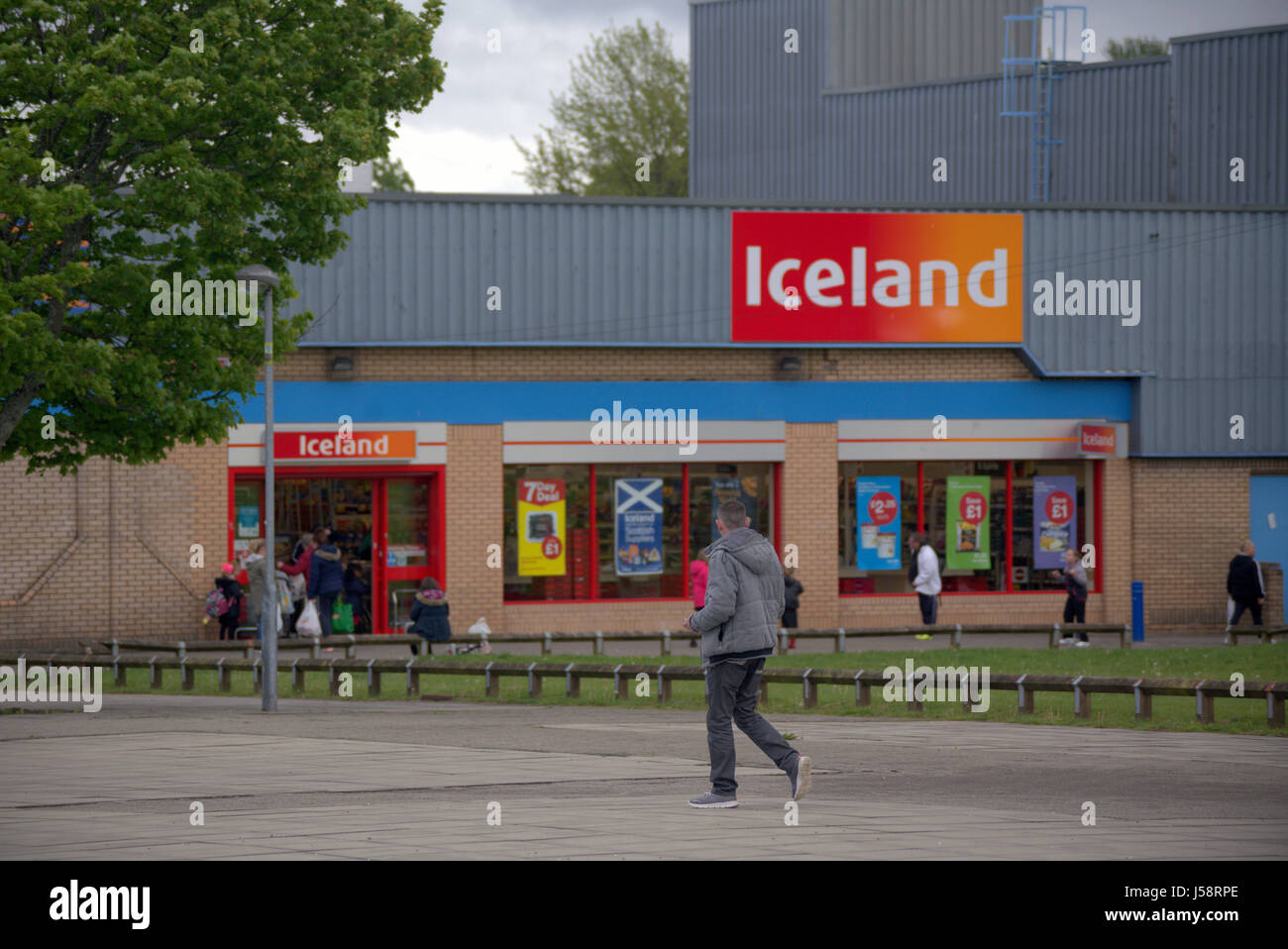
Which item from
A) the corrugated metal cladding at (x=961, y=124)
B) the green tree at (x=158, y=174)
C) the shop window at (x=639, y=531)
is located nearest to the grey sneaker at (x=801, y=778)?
the green tree at (x=158, y=174)

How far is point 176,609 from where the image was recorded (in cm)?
2491

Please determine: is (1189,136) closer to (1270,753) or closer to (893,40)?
(893,40)

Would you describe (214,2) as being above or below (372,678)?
above

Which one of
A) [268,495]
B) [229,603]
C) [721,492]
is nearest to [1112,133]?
[721,492]

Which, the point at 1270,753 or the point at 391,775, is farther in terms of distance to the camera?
the point at 1270,753

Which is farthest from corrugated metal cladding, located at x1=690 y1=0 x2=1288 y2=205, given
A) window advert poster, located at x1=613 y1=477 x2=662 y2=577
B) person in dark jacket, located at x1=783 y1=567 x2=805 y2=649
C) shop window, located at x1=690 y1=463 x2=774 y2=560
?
person in dark jacket, located at x1=783 y1=567 x2=805 y2=649

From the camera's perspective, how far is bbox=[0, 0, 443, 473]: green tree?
47.8 feet

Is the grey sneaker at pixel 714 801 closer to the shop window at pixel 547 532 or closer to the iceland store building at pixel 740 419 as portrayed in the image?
the iceland store building at pixel 740 419

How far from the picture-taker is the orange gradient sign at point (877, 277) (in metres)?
27.4

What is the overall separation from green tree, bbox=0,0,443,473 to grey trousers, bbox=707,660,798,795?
27.0ft

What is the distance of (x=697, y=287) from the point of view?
27.3 m

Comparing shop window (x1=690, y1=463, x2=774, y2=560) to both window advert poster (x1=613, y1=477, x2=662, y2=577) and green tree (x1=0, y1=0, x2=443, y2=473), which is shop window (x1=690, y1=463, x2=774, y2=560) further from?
green tree (x1=0, y1=0, x2=443, y2=473)

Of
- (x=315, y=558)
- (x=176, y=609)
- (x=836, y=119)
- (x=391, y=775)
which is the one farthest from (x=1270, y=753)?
(x=836, y=119)
